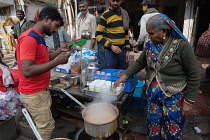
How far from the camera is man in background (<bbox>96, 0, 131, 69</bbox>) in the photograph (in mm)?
3309

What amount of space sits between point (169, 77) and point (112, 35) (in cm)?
194

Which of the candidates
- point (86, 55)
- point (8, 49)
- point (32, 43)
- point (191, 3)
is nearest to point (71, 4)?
point (8, 49)

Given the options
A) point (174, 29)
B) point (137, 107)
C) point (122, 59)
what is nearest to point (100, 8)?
point (122, 59)

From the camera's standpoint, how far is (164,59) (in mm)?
1759

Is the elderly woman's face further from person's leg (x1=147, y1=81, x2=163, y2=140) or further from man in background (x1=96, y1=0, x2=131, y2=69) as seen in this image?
man in background (x1=96, y1=0, x2=131, y2=69)

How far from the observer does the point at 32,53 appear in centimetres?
159

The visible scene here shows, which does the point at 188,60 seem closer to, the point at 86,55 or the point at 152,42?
the point at 152,42

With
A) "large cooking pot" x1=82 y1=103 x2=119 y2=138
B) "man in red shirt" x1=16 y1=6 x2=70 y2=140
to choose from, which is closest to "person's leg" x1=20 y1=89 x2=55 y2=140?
→ "man in red shirt" x1=16 y1=6 x2=70 y2=140

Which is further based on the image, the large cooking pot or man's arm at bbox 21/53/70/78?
the large cooking pot

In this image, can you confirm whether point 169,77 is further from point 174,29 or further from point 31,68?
point 31,68

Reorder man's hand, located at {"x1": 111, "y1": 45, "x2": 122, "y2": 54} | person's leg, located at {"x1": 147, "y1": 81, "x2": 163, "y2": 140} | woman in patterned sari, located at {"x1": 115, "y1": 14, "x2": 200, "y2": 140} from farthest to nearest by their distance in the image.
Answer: man's hand, located at {"x1": 111, "y1": 45, "x2": 122, "y2": 54} → person's leg, located at {"x1": 147, "y1": 81, "x2": 163, "y2": 140} → woman in patterned sari, located at {"x1": 115, "y1": 14, "x2": 200, "y2": 140}

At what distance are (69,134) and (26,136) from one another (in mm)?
916

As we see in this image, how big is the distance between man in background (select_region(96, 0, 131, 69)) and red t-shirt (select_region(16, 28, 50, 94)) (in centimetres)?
174

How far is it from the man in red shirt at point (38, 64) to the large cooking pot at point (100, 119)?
577 millimetres
